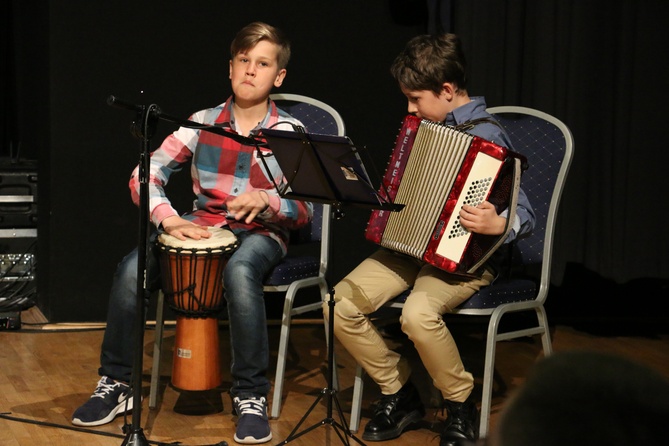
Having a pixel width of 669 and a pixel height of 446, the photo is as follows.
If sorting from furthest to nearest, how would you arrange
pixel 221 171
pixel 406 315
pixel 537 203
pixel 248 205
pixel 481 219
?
pixel 221 171 < pixel 537 203 < pixel 248 205 < pixel 406 315 < pixel 481 219

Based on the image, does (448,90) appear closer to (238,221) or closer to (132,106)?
(238,221)

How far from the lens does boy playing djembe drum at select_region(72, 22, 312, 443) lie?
3088mm

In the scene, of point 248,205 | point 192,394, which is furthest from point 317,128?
point 192,394

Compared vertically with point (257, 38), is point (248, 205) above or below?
below

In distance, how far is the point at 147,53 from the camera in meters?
4.35

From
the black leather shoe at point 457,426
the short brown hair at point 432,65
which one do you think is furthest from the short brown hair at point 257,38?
the black leather shoe at point 457,426

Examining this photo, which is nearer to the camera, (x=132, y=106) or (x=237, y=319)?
(x=132, y=106)

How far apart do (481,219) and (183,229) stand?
39.6 inches

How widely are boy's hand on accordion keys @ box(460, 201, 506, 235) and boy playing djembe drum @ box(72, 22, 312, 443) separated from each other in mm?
690

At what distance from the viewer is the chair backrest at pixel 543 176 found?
10.5ft

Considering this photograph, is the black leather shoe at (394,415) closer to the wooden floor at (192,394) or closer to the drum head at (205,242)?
the wooden floor at (192,394)

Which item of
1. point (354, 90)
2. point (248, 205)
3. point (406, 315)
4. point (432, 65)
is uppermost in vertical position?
point (432, 65)

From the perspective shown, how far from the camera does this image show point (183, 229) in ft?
10.2

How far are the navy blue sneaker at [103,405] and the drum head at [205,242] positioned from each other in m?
0.53
